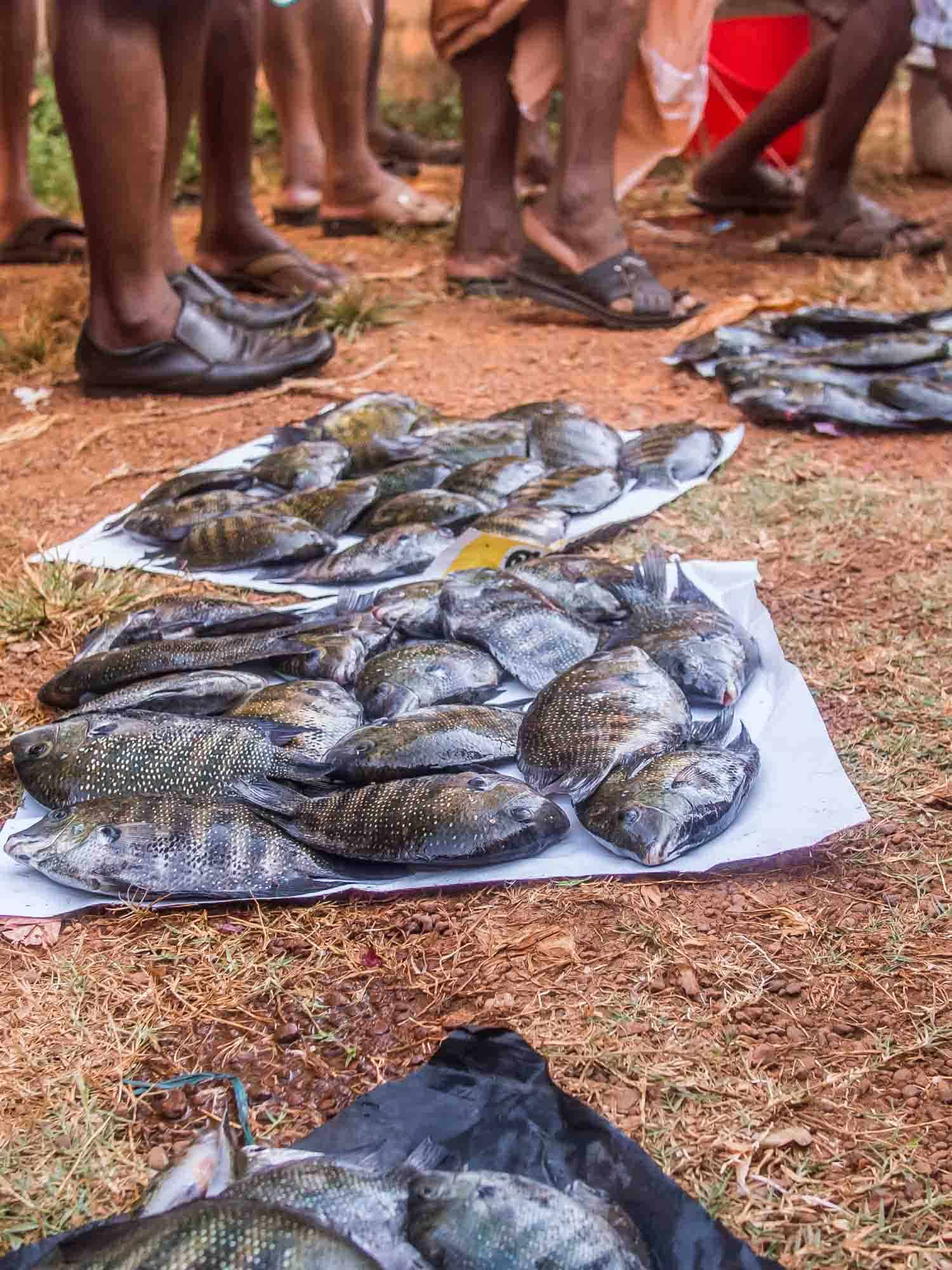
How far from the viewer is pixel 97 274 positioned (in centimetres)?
423

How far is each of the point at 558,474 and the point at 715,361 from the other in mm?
1461

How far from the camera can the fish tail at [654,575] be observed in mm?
2805

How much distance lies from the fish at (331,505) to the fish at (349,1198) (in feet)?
6.87

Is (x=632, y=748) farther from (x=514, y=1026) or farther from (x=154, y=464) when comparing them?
(x=154, y=464)

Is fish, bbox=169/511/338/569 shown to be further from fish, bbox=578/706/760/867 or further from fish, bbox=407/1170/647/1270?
fish, bbox=407/1170/647/1270

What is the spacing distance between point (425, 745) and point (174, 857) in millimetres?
480

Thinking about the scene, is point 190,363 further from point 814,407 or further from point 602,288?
point 814,407

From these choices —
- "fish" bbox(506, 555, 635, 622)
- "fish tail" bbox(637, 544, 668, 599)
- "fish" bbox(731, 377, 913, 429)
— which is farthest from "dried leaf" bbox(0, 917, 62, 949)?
"fish" bbox(731, 377, 913, 429)

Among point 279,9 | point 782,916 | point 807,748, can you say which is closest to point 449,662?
point 807,748

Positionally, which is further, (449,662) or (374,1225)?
(449,662)

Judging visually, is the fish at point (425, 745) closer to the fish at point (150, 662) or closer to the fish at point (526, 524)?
the fish at point (150, 662)

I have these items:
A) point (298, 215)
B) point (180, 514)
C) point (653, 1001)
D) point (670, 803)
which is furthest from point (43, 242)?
point (653, 1001)

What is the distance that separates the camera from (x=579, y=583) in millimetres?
2777

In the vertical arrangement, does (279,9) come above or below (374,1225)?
above
